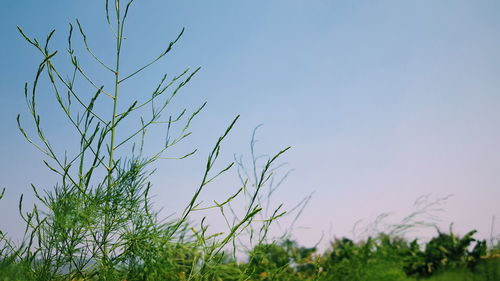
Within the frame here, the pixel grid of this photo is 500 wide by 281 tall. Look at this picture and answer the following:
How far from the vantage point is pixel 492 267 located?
3375mm

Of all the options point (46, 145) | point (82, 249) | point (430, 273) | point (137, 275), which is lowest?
point (430, 273)

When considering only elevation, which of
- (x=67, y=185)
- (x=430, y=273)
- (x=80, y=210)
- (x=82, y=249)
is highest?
(x=67, y=185)

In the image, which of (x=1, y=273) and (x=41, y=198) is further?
(x=41, y=198)

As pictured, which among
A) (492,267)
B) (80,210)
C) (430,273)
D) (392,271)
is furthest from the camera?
(430,273)

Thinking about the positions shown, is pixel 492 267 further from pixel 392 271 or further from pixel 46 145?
pixel 46 145

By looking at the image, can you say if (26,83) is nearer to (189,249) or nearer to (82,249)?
(82,249)

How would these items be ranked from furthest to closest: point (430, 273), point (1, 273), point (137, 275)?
point (430, 273) < point (137, 275) < point (1, 273)

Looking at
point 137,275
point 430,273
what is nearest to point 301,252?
point 430,273

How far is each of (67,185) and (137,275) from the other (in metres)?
0.48

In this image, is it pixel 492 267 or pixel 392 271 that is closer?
pixel 392 271

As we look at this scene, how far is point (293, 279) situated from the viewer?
338 centimetres

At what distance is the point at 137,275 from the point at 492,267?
2971 millimetres

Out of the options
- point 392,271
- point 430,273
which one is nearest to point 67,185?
point 392,271

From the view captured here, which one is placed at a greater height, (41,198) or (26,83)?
(26,83)
